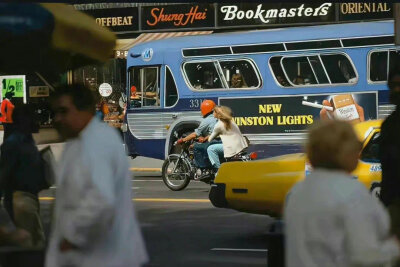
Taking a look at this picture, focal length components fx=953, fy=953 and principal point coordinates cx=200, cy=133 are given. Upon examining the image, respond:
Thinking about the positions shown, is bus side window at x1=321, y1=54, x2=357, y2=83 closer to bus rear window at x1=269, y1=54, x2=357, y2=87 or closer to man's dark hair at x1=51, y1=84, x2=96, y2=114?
bus rear window at x1=269, y1=54, x2=357, y2=87

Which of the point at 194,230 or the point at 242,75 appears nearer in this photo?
the point at 194,230

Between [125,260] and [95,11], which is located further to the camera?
[95,11]

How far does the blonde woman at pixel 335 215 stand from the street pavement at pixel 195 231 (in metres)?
4.27

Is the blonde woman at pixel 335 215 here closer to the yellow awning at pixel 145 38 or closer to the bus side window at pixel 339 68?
the bus side window at pixel 339 68

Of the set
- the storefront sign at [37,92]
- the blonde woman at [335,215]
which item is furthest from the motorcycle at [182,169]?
the blonde woman at [335,215]

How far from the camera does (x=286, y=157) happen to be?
1074cm

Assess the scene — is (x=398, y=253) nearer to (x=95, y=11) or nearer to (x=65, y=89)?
(x=65, y=89)

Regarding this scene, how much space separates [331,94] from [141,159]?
320 inches

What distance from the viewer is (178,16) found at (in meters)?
32.4

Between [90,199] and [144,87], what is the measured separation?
57.2 feet

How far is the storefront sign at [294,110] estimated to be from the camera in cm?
1905

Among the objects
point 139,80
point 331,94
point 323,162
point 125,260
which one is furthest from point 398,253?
point 139,80

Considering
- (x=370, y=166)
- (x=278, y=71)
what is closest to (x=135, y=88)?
(x=278, y=71)

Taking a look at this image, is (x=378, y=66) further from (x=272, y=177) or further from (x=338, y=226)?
(x=338, y=226)
